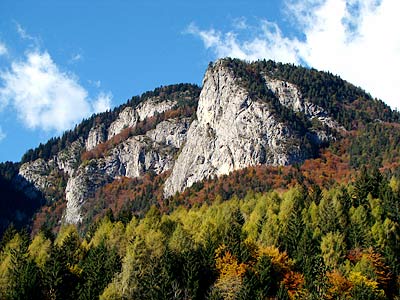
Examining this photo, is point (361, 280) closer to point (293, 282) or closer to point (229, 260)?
point (293, 282)

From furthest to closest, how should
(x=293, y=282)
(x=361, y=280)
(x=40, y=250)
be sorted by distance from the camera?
1. (x=40, y=250)
2. (x=293, y=282)
3. (x=361, y=280)

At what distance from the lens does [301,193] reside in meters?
130

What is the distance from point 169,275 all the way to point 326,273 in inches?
915

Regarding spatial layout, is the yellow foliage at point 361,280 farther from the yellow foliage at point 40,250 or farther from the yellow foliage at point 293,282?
the yellow foliage at point 40,250

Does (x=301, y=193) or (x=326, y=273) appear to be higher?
(x=301, y=193)

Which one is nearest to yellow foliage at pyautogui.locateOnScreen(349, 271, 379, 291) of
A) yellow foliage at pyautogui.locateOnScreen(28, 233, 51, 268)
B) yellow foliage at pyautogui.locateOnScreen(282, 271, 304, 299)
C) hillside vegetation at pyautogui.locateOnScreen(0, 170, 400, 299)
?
hillside vegetation at pyautogui.locateOnScreen(0, 170, 400, 299)

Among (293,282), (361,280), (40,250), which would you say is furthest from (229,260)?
(40,250)

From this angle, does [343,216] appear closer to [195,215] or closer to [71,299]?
[195,215]

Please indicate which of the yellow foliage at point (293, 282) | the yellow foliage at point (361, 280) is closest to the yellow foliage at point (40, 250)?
the yellow foliage at point (293, 282)

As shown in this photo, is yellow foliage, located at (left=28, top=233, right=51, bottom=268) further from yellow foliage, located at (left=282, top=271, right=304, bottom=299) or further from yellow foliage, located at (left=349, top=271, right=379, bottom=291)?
yellow foliage, located at (left=349, top=271, right=379, bottom=291)

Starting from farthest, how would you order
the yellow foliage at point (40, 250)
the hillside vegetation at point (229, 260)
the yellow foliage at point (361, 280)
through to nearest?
the yellow foliage at point (40, 250)
the yellow foliage at point (361, 280)
the hillside vegetation at point (229, 260)

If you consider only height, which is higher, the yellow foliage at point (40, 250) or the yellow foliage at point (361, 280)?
the yellow foliage at point (40, 250)

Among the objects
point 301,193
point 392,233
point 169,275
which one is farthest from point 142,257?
point 301,193

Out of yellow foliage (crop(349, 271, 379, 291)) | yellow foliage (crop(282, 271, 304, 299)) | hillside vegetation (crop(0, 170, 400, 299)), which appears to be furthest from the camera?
yellow foliage (crop(282, 271, 304, 299))
